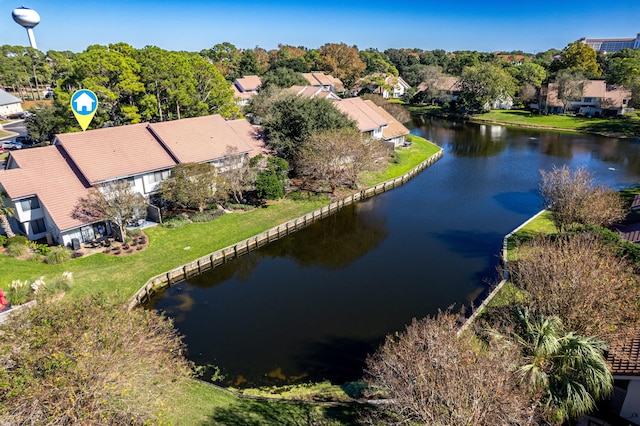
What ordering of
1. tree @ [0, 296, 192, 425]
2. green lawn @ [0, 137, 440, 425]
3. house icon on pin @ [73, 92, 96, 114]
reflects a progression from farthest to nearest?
house icon on pin @ [73, 92, 96, 114] < green lawn @ [0, 137, 440, 425] < tree @ [0, 296, 192, 425]

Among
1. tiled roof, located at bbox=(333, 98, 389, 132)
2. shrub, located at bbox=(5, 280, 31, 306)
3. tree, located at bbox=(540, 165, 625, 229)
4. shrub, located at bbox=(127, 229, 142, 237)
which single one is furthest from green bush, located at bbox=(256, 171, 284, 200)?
tree, located at bbox=(540, 165, 625, 229)

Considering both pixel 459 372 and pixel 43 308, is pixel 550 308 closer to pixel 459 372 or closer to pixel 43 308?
pixel 459 372

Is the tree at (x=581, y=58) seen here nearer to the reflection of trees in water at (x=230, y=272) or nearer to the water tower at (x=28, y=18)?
the reflection of trees in water at (x=230, y=272)

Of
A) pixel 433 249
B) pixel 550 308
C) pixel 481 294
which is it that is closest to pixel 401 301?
pixel 481 294

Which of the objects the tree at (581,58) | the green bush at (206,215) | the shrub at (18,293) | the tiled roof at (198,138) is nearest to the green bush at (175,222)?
the green bush at (206,215)

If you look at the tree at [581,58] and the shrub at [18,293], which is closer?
the shrub at [18,293]

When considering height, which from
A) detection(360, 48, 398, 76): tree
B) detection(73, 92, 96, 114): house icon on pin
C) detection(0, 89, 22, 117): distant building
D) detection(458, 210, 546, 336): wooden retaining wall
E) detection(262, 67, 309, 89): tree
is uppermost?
detection(360, 48, 398, 76): tree

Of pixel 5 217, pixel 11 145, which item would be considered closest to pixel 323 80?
pixel 11 145

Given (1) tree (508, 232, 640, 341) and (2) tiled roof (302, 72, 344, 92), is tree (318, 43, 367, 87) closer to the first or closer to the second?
(2) tiled roof (302, 72, 344, 92)
